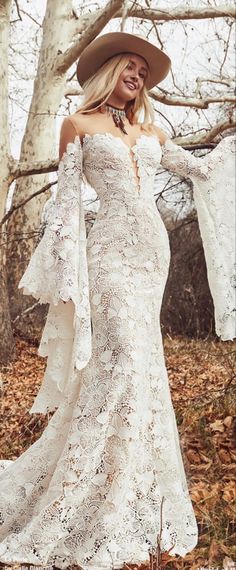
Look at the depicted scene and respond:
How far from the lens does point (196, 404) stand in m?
5.05

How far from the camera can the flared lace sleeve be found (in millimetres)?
3473

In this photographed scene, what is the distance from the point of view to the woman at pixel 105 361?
285cm

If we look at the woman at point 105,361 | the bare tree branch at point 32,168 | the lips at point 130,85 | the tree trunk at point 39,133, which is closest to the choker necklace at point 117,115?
the woman at point 105,361

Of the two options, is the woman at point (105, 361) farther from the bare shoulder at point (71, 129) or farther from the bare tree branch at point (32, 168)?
the bare tree branch at point (32, 168)

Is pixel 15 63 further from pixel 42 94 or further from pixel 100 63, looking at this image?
pixel 100 63

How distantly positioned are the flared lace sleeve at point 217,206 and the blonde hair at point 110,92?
0.23 meters

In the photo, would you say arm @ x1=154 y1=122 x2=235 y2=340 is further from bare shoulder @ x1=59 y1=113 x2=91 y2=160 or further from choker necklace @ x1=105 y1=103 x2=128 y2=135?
bare shoulder @ x1=59 y1=113 x2=91 y2=160

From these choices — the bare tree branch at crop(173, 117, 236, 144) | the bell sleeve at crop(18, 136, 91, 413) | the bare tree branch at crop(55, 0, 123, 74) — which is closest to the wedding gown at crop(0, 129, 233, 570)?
the bell sleeve at crop(18, 136, 91, 413)

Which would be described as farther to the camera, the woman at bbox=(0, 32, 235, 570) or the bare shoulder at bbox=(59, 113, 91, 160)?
the bare shoulder at bbox=(59, 113, 91, 160)

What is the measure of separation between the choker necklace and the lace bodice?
10cm

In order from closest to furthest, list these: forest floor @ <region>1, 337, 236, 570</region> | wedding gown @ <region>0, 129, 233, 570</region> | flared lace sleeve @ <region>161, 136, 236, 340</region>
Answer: wedding gown @ <region>0, 129, 233, 570</region> → forest floor @ <region>1, 337, 236, 570</region> → flared lace sleeve @ <region>161, 136, 236, 340</region>

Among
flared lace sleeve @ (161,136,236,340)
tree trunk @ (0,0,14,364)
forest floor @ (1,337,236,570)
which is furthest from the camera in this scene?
tree trunk @ (0,0,14,364)

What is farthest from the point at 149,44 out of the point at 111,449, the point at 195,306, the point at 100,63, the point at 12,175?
the point at 195,306

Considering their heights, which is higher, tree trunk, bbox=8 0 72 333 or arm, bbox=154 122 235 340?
tree trunk, bbox=8 0 72 333
